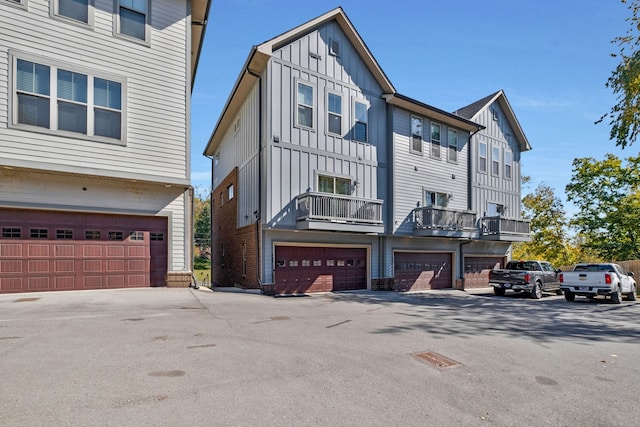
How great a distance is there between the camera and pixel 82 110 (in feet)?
36.3

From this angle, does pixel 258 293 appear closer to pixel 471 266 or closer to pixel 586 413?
pixel 586 413

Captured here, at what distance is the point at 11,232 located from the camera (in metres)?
10.3

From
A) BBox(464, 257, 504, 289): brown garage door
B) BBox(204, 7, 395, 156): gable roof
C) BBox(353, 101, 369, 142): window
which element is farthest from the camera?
BBox(464, 257, 504, 289): brown garage door

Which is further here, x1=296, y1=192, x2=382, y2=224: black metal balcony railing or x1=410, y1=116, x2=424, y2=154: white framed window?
x1=410, y1=116, x2=424, y2=154: white framed window

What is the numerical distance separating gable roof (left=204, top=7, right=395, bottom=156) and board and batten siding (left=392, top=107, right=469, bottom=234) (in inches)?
90.5

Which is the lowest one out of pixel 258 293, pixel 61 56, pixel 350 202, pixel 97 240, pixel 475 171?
pixel 258 293

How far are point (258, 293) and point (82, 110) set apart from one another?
8641 mm

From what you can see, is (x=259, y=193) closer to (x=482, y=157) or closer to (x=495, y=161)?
(x=482, y=157)

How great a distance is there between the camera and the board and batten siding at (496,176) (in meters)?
22.5

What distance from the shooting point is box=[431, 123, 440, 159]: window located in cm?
2028

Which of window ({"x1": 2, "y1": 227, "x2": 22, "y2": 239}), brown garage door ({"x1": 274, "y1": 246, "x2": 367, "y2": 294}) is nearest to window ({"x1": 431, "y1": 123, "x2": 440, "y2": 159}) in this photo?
brown garage door ({"x1": 274, "y1": 246, "x2": 367, "y2": 294})

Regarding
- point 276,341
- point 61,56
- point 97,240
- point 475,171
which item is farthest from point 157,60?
point 475,171

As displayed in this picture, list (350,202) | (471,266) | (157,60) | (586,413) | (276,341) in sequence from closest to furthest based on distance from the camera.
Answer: (586,413) → (276,341) → (157,60) → (350,202) → (471,266)

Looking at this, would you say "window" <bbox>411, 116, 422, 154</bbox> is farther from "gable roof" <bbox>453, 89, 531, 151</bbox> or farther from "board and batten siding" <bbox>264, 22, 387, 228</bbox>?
"gable roof" <bbox>453, 89, 531, 151</bbox>
